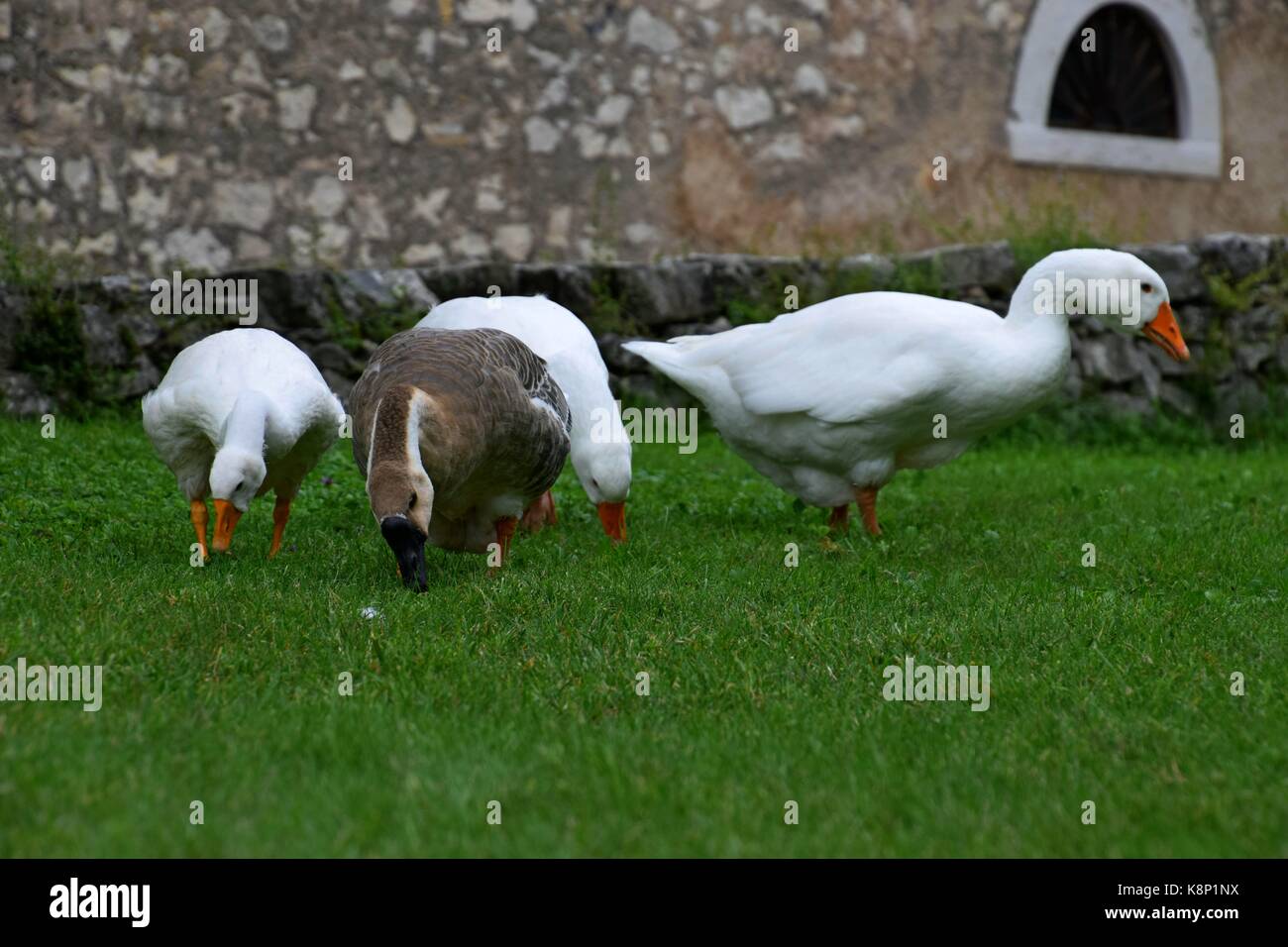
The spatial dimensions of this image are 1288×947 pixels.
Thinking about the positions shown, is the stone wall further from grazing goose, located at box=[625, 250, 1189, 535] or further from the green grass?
grazing goose, located at box=[625, 250, 1189, 535]

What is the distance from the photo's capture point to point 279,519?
6.70 meters

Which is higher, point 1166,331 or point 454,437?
point 1166,331

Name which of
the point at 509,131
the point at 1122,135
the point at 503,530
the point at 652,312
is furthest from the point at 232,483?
the point at 1122,135

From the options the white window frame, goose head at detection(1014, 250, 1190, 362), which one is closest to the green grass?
goose head at detection(1014, 250, 1190, 362)

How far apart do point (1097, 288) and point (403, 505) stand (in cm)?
352

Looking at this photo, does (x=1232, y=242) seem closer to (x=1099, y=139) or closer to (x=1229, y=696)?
(x=1099, y=139)

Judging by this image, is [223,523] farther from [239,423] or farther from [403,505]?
[403,505]

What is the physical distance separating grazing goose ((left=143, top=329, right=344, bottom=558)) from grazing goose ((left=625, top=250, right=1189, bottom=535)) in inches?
75.5

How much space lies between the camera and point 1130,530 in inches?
287

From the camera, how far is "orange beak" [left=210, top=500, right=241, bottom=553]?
6.14 m

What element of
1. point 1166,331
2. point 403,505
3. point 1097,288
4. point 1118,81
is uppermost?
point 1118,81

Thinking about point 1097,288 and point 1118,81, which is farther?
point 1118,81

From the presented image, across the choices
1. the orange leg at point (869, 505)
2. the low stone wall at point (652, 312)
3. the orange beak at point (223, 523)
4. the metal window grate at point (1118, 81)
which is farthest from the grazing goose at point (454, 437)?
the metal window grate at point (1118, 81)

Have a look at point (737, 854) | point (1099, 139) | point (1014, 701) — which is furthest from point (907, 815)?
point (1099, 139)
